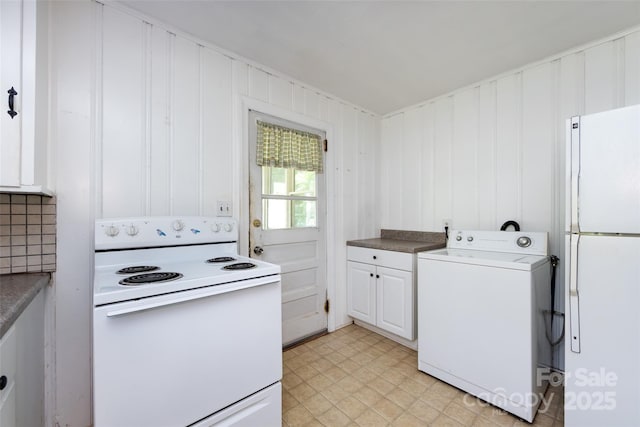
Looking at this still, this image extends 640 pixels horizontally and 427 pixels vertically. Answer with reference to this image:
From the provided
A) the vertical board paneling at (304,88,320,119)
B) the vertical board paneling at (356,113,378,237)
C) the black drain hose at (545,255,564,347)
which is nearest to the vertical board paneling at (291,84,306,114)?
the vertical board paneling at (304,88,320,119)

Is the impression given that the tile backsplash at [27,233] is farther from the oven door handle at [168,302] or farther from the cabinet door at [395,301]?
the cabinet door at [395,301]

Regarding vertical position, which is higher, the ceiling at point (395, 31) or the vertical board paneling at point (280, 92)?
the ceiling at point (395, 31)

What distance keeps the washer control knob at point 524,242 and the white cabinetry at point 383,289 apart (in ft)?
2.42

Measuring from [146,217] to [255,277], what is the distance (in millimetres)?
779

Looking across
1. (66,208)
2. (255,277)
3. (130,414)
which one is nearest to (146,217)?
(66,208)

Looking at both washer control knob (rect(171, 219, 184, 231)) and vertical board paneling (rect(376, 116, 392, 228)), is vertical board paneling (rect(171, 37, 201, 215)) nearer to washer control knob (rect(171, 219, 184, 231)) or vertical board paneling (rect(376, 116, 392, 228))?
washer control knob (rect(171, 219, 184, 231))

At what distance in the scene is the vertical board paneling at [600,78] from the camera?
1.76 metres

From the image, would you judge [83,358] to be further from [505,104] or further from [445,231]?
[505,104]

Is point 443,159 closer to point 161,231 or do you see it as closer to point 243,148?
point 243,148

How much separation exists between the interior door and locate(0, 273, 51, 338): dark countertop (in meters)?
1.16

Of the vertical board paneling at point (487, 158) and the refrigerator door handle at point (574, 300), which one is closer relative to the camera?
the refrigerator door handle at point (574, 300)

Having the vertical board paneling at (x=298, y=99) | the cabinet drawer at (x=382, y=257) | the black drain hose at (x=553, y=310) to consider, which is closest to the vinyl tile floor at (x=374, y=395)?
the black drain hose at (x=553, y=310)

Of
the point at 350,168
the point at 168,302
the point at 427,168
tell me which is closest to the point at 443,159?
the point at 427,168

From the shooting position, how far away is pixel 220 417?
1.18 metres
